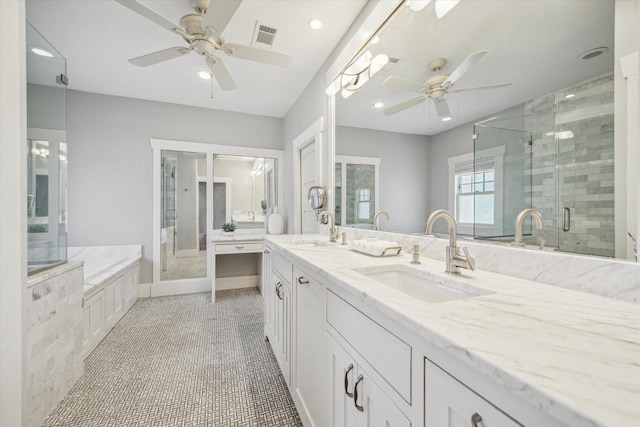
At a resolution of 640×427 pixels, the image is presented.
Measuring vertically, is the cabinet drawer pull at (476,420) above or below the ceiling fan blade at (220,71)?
below

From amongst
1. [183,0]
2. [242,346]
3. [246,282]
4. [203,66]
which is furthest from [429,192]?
[246,282]

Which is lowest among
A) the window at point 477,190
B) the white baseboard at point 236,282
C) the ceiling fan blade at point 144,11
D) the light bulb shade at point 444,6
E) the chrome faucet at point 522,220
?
the white baseboard at point 236,282

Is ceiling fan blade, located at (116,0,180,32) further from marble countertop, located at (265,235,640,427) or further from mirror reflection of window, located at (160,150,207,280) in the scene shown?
mirror reflection of window, located at (160,150,207,280)

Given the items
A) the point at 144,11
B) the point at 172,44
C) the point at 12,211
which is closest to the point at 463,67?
the point at 144,11

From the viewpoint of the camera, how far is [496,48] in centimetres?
108

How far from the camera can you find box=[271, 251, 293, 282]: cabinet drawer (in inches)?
60.7

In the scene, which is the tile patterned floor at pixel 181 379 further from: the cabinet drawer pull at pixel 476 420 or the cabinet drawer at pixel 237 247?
the cabinet drawer pull at pixel 476 420

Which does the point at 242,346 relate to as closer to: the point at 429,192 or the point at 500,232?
the point at 429,192

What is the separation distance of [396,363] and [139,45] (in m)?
3.15

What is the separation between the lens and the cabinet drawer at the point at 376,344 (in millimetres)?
640

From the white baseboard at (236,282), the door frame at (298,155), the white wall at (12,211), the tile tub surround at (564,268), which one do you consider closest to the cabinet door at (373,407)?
the tile tub surround at (564,268)

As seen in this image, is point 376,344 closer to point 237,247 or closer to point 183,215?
point 237,247

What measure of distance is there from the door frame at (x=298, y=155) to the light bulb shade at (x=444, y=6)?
1.42 m

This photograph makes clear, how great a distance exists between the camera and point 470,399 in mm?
470
